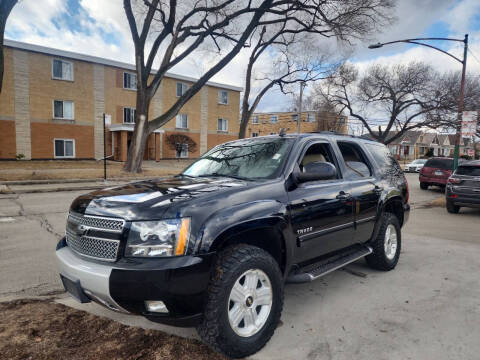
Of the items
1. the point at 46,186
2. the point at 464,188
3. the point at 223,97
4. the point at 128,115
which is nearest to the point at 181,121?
the point at 128,115

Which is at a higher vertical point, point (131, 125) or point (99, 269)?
point (131, 125)

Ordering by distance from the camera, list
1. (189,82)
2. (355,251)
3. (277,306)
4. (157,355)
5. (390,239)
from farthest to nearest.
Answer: (189,82), (390,239), (355,251), (277,306), (157,355)

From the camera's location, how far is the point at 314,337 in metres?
2.93

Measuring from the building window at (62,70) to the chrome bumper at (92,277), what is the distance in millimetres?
27030

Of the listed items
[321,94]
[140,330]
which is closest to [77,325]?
[140,330]

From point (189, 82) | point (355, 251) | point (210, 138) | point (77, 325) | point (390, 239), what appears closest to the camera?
point (77, 325)

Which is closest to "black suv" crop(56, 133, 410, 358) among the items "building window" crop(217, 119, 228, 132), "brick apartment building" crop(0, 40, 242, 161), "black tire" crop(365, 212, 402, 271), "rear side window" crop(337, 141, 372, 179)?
"rear side window" crop(337, 141, 372, 179)

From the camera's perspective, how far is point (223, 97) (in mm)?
35938

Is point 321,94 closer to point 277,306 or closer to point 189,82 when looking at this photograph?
point 189,82

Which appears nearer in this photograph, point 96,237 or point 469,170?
point 96,237

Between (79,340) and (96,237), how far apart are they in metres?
0.95

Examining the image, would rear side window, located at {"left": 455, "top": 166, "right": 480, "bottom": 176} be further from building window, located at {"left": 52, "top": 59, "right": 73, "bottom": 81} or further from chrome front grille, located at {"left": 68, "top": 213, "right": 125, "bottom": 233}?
building window, located at {"left": 52, "top": 59, "right": 73, "bottom": 81}

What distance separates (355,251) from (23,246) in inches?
200

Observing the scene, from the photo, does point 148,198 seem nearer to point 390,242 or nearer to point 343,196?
point 343,196
